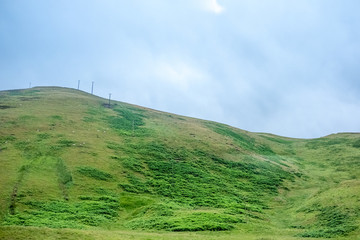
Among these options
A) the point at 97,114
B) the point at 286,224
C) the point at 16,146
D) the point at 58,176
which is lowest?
the point at 286,224

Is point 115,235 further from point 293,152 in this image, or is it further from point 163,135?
point 293,152

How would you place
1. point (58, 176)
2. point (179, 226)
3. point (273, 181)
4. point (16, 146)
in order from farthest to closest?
1. point (273, 181)
2. point (16, 146)
3. point (58, 176)
4. point (179, 226)

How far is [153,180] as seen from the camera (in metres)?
45.8

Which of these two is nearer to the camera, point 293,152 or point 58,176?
point 58,176

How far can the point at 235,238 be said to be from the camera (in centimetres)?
2759

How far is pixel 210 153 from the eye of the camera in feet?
201

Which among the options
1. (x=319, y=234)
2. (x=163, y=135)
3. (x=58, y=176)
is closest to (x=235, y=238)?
(x=319, y=234)

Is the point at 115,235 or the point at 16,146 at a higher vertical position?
the point at 16,146

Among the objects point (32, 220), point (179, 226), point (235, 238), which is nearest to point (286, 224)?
point (235, 238)

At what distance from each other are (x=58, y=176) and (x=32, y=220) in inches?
434

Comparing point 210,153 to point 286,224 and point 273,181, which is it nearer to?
point 273,181

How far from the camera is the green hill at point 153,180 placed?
30281 millimetres

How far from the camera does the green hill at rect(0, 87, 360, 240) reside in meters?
30.3

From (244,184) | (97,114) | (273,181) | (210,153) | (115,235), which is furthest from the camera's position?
(97,114)
